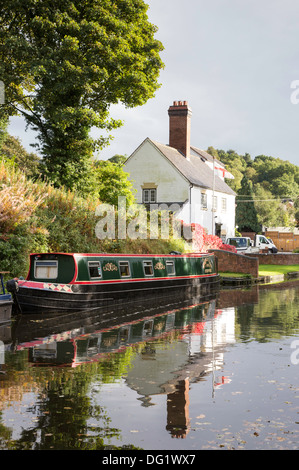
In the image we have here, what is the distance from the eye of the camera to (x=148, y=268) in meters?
20.6

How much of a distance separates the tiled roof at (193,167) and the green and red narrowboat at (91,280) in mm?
20418

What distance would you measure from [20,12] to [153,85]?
7.34 m

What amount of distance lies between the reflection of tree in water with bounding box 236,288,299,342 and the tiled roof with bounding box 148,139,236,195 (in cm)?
2118

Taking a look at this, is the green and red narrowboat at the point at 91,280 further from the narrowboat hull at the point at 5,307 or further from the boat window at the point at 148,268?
the narrowboat hull at the point at 5,307

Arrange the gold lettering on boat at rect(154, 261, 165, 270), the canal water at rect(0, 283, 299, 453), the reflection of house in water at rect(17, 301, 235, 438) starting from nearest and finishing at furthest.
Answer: the canal water at rect(0, 283, 299, 453), the reflection of house in water at rect(17, 301, 235, 438), the gold lettering on boat at rect(154, 261, 165, 270)

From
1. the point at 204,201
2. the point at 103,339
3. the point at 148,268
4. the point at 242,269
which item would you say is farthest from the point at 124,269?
the point at 204,201

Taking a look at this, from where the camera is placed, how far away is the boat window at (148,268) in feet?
66.7

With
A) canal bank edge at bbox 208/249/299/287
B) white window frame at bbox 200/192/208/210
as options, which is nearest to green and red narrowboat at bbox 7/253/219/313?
canal bank edge at bbox 208/249/299/287

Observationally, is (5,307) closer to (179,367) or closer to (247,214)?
(179,367)

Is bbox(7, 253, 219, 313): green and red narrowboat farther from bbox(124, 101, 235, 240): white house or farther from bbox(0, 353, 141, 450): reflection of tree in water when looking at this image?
bbox(124, 101, 235, 240): white house

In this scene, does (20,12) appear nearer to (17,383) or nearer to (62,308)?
(62,308)

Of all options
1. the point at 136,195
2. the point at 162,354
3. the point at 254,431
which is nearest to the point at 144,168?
the point at 136,195

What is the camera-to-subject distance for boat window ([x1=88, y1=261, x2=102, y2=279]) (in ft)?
56.2

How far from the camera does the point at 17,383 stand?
25.7 feet
